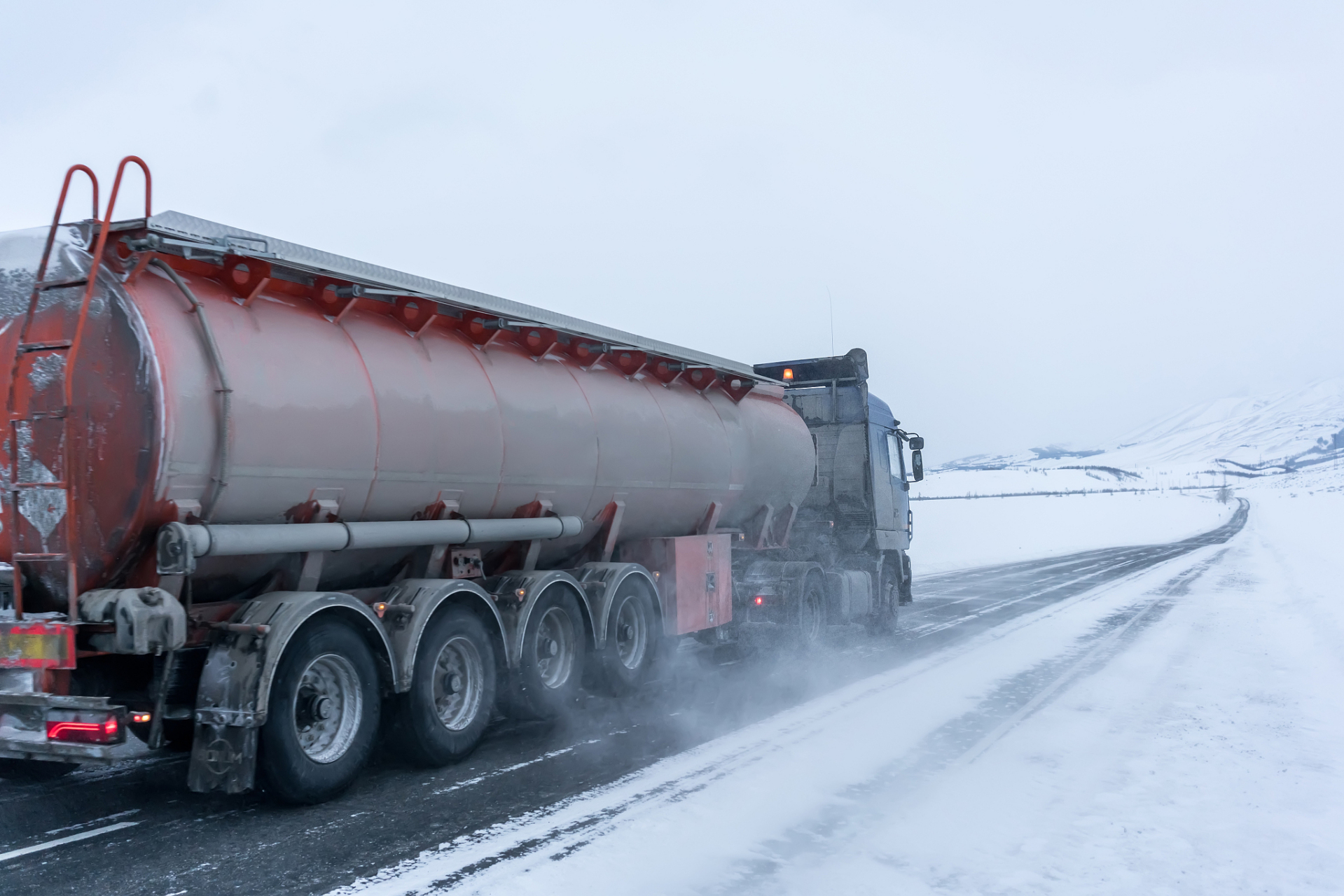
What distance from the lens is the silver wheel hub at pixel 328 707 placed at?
5719 mm

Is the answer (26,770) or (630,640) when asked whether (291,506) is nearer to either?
(26,770)

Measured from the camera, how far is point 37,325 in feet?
17.2

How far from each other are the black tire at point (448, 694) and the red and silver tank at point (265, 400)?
2.76 feet

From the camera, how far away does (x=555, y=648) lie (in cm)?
820

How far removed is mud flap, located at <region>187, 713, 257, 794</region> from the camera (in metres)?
5.18

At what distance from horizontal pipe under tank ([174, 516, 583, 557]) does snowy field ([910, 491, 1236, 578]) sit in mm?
19334

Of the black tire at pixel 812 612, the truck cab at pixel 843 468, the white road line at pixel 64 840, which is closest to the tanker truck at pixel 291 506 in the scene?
the white road line at pixel 64 840

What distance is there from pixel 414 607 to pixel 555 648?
80.1 inches

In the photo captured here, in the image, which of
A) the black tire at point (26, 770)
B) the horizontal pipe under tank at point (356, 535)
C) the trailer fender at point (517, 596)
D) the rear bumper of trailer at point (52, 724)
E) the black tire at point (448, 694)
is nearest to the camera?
the rear bumper of trailer at point (52, 724)

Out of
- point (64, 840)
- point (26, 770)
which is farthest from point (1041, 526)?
point (64, 840)

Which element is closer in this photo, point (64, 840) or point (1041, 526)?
point (64, 840)

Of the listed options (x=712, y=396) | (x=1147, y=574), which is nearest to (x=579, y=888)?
(x=712, y=396)

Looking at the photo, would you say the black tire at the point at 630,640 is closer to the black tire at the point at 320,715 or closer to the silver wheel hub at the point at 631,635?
the silver wheel hub at the point at 631,635

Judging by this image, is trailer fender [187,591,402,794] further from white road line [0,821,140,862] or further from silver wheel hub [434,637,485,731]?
silver wheel hub [434,637,485,731]
